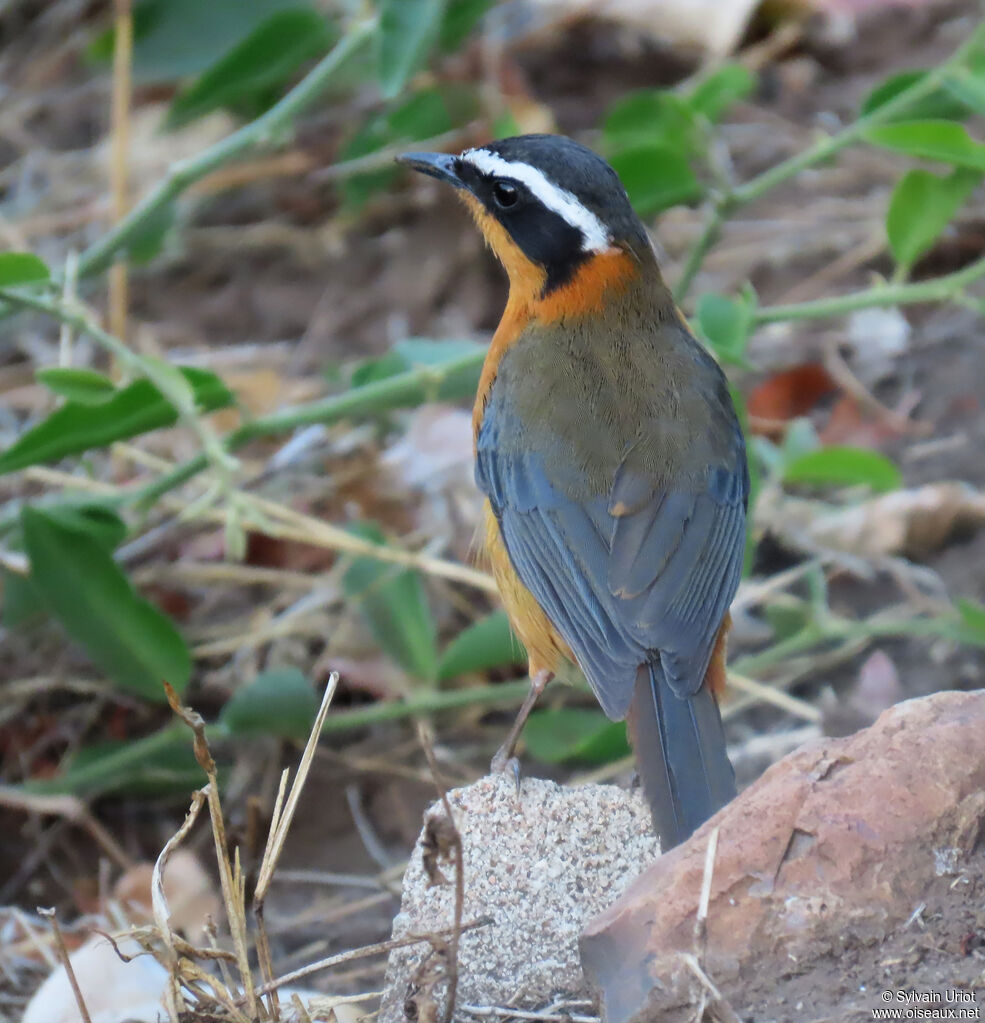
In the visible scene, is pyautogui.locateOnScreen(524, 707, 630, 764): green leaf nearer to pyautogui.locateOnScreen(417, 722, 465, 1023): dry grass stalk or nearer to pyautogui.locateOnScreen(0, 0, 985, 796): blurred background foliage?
pyautogui.locateOnScreen(0, 0, 985, 796): blurred background foliage

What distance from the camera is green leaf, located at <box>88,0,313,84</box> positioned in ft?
22.4

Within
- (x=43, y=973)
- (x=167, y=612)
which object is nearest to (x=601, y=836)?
(x=43, y=973)

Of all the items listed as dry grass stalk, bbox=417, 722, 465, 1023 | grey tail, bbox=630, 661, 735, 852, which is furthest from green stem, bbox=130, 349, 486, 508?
dry grass stalk, bbox=417, 722, 465, 1023

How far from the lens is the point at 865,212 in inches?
284

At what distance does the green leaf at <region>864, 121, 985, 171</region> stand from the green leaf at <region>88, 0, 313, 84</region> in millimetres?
3500

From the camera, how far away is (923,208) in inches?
186

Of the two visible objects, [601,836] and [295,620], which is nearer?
[601,836]

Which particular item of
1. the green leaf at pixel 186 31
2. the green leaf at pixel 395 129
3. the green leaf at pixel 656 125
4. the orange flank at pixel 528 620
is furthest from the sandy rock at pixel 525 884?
the green leaf at pixel 186 31

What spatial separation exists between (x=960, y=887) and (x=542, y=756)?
234cm

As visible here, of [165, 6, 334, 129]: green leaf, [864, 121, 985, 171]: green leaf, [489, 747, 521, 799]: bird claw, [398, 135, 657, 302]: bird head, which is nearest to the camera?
[489, 747, 521, 799]: bird claw

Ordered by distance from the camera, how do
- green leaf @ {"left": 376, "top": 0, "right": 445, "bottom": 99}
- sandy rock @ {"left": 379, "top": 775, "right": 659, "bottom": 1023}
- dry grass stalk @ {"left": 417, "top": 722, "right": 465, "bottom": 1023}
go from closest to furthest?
dry grass stalk @ {"left": 417, "top": 722, "right": 465, "bottom": 1023}
sandy rock @ {"left": 379, "top": 775, "right": 659, "bottom": 1023}
green leaf @ {"left": 376, "top": 0, "right": 445, "bottom": 99}

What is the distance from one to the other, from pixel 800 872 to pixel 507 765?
3.93 feet

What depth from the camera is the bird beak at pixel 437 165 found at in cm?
459

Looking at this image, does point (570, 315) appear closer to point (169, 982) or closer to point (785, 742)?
point (785, 742)
